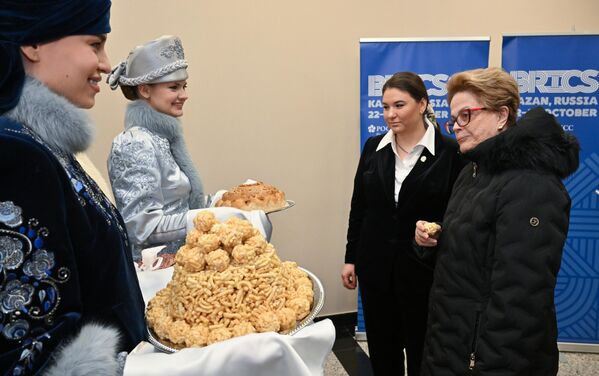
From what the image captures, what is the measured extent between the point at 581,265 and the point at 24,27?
3.23 meters

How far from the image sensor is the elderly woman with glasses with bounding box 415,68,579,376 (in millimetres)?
1379

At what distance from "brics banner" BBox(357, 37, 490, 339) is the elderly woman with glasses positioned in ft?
4.55

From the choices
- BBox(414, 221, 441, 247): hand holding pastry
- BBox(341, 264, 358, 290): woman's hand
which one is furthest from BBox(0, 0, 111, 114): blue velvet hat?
BBox(341, 264, 358, 290): woman's hand

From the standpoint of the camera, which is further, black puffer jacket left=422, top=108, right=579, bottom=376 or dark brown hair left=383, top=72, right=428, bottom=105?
dark brown hair left=383, top=72, right=428, bottom=105

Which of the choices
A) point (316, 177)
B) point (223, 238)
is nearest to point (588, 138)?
point (316, 177)

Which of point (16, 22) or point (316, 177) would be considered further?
point (316, 177)

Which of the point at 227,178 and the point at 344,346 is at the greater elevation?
the point at 227,178

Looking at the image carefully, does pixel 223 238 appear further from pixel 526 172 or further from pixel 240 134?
pixel 240 134

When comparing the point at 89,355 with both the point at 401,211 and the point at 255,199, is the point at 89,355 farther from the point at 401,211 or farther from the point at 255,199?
the point at 401,211

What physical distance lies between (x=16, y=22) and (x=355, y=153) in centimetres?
280

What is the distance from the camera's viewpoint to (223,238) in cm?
119

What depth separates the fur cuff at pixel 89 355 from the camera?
75cm

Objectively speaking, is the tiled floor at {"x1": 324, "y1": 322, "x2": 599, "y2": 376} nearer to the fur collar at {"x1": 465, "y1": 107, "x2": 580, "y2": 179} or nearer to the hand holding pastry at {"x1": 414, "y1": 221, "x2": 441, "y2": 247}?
the hand holding pastry at {"x1": 414, "y1": 221, "x2": 441, "y2": 247}

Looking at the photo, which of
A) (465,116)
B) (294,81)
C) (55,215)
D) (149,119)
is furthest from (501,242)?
(294,81)
